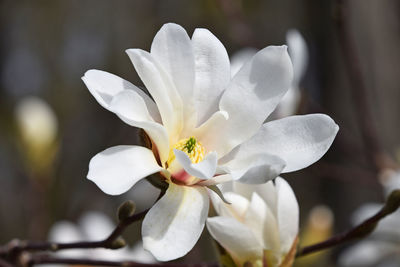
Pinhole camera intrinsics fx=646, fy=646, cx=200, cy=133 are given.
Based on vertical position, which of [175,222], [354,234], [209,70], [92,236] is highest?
[209,70]

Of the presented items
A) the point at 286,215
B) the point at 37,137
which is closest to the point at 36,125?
the point at 37,137

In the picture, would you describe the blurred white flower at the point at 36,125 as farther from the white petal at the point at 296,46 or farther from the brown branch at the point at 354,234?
the brown branch at the point at 354,234

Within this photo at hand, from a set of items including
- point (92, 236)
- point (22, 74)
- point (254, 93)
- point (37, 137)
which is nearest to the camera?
point (254, 93)

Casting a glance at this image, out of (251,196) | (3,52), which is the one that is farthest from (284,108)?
(3,52)

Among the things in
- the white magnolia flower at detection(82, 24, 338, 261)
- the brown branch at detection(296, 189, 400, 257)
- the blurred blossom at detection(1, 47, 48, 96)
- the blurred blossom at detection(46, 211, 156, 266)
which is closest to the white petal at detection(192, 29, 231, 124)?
the white magnolia flower at detection(82, 24, 338, 261)

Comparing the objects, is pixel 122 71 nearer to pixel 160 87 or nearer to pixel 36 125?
pixel 36 125

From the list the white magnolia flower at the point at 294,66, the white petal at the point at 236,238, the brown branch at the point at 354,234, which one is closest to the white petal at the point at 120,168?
the white petal at the point at 236,238
